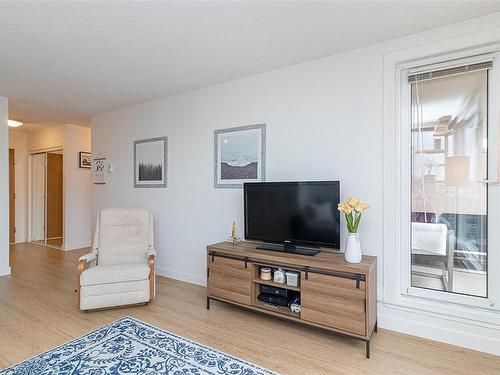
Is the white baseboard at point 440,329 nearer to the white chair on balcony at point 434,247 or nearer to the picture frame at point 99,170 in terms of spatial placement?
the white chair on balcony at point 434,247

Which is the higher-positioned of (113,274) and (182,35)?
(182,35)

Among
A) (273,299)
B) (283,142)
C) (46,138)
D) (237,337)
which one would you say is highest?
(46,138)

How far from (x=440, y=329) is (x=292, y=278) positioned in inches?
48.3

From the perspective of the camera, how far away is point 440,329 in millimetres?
2379

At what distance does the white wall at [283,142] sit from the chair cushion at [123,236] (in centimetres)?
52

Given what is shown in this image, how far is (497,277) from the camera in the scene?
2234mm

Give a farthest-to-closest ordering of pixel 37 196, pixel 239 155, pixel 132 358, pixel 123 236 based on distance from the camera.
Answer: pixel 37 196
pixel 123 236
pixel 239 155
pixel 132 358

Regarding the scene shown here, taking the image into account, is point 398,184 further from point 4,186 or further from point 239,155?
point 4,186

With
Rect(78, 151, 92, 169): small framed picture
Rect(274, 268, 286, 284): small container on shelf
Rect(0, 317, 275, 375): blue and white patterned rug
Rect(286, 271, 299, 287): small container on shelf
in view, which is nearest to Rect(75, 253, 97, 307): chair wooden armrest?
Rect(0, 317, 275, 375): blue and white patterned rug

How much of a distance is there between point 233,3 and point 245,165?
1.69m

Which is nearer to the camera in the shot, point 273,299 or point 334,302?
point 334,302

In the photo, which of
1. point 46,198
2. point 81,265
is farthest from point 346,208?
point 46,198

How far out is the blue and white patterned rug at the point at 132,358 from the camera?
1.99 meters

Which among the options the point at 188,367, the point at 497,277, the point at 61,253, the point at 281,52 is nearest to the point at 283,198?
the point at 281,52
